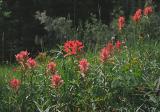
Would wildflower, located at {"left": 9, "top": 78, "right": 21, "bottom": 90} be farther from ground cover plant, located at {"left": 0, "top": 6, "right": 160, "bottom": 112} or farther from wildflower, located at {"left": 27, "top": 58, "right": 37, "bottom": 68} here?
wildflower, located at {"left": 27, "top": 58, "right": 37, "bottom": 68}

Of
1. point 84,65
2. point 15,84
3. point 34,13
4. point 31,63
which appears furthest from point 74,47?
point 34,13

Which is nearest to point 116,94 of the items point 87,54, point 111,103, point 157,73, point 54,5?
point 111,103

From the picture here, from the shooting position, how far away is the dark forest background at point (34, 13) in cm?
1119

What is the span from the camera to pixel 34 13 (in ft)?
39.4

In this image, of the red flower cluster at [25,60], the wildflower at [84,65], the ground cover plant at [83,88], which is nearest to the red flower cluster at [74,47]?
the ground cover plant at [83,88]

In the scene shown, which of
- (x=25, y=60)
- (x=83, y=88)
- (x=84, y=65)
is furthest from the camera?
(x=83, y=88)

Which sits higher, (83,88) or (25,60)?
(25,60)

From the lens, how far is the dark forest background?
11.2m

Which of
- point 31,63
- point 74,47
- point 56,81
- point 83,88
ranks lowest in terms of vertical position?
point 83,88

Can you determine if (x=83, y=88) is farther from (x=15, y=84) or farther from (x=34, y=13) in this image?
(x=34, y=13)

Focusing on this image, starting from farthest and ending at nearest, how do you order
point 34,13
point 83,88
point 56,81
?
point 34,13 → point 83,88 → point 56,81

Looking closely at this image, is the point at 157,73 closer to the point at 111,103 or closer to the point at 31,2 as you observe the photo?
the point at 111,103

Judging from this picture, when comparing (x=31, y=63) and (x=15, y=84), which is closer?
(x=15, y=84)

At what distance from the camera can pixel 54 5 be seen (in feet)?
39.8
